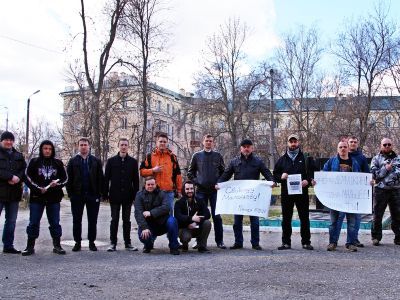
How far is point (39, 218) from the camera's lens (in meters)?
8.42

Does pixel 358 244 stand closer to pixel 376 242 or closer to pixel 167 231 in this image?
pixel 376 242

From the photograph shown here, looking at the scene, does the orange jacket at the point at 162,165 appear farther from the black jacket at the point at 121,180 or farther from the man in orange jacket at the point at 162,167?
the black jacket at the point at 121,180

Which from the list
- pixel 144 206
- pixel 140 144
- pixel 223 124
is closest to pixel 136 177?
pixel 144 206

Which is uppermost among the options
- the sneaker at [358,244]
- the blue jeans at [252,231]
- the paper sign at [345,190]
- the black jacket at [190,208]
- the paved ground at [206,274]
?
the paper sign at [345,190]

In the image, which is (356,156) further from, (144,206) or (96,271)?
(96,271)

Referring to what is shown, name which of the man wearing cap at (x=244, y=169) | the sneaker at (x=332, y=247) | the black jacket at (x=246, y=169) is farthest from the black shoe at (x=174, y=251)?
the sneaker at (x=332, y=247)

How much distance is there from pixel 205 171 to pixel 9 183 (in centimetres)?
339

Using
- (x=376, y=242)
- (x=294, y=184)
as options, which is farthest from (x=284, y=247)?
(x=376, y=242)

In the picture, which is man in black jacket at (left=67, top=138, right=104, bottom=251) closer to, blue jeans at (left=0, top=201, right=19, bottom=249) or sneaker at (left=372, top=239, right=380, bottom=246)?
blue jeans at (left=0, top=201, right=19, bottom=249)

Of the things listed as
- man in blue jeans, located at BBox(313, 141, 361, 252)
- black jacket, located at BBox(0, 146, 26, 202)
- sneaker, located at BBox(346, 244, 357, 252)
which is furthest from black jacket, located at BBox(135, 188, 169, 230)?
sneaker, located at BBox(346, 244, 357, 252)

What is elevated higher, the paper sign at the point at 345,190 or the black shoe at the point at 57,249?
the paper sign at the point at 345,190

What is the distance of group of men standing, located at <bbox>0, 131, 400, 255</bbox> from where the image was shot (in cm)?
842

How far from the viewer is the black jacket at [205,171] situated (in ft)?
29.8

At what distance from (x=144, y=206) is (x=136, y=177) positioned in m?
0.65
